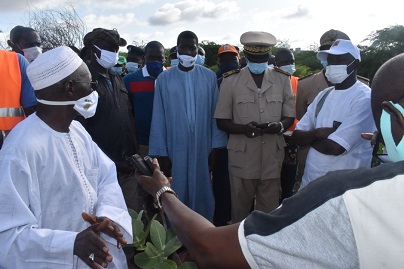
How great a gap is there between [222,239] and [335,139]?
7.07ft

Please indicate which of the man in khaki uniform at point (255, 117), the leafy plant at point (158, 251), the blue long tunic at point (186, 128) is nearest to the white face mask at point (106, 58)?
the blue long tunic at point (186, 128)

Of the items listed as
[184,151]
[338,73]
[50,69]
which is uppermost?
[50,69]

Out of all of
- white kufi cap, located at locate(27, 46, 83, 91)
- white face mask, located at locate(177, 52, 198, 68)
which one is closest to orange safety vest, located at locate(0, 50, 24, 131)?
white kufi cap, located at locate(27, 46, 83, 91)

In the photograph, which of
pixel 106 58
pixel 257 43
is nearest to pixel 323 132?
pixel 257 43

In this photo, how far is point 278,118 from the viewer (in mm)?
3879

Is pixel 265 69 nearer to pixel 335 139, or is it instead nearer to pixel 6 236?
pixel 335 139

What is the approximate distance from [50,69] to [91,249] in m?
0.89

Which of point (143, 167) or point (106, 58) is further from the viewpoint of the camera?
point (106, 58)

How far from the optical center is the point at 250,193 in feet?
Answer: 13.1

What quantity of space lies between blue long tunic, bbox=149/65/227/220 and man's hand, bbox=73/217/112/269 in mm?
→ 2359

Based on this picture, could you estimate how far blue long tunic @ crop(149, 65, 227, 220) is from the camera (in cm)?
407

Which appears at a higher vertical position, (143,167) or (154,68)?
(154,68)

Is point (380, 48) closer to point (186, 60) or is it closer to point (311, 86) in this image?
point (311, 86)

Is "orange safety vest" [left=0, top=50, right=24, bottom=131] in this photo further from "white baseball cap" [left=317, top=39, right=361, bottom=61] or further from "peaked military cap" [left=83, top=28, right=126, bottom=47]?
"white baseball cap" [left=317, top=39, right=361, bottom=61]
